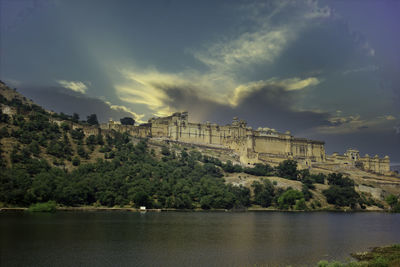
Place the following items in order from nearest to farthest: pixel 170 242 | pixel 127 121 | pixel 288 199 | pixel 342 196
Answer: pixel 170 242, pixel 288 199, pixel 342 196, pixel 127 121


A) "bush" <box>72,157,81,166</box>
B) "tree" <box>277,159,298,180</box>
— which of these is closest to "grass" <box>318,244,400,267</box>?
"bush" <box>72,157,81,166</box>

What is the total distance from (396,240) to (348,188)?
121 feet

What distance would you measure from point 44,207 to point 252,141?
59680 millimetres

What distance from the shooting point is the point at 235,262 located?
21.0m

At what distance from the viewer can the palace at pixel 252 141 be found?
90.1 m

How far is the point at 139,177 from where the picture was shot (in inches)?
2186

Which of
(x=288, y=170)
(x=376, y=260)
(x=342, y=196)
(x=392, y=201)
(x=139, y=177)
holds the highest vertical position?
(x=288, y=170)

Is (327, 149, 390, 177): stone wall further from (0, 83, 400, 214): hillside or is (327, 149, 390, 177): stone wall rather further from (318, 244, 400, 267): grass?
(318, 244, 400, 267): grass

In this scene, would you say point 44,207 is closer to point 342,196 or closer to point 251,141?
point 342,196

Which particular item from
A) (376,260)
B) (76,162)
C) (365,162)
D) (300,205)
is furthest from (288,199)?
(365,162)

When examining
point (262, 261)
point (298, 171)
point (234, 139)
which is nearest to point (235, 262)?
point (262, 261)

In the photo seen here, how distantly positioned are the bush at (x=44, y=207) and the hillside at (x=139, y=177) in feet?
5.81

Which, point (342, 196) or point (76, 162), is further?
point (342, 196)

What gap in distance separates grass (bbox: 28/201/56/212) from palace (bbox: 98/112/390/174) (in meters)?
43.7
